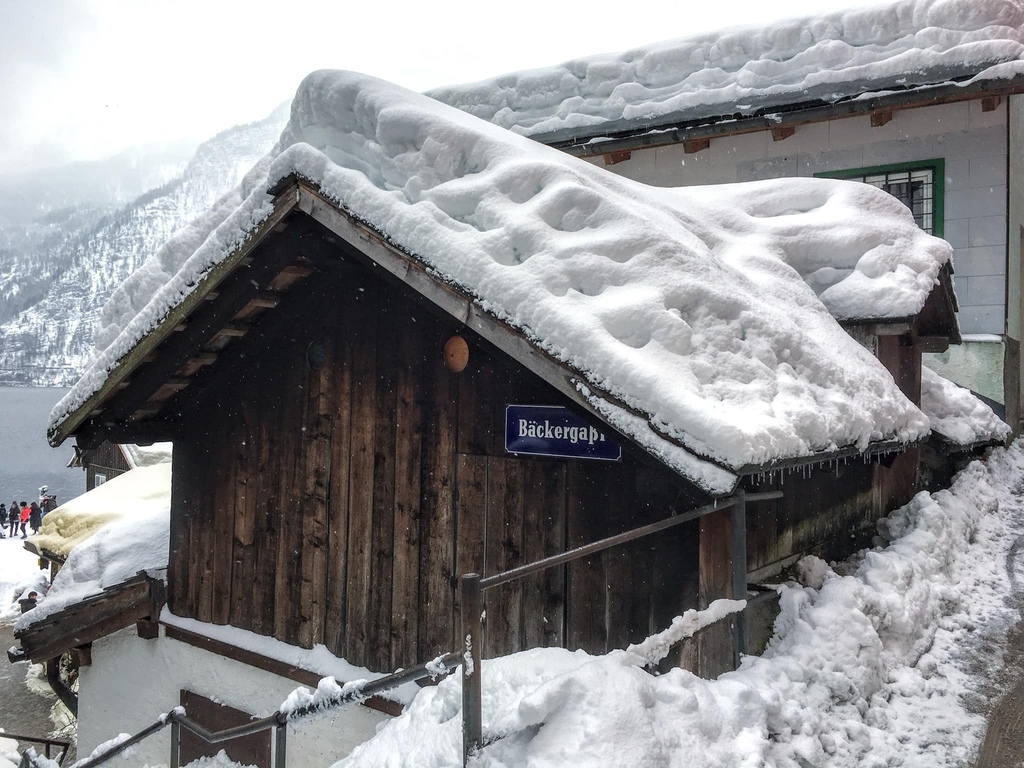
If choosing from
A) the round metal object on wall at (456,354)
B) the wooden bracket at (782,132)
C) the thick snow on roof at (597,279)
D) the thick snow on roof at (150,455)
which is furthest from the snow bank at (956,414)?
the thick snow on roof at (150,455)

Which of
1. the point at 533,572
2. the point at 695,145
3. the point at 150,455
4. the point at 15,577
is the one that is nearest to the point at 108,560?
the point at 533,572

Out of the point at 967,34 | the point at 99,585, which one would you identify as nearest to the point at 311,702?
the point at 99,585

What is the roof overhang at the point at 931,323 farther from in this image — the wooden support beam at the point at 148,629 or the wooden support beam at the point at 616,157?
the wooden support beam at the point at 148,629

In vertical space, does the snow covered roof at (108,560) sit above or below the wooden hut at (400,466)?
below

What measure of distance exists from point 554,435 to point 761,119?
28.3 ft

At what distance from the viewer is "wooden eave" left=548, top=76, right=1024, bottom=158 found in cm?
1008

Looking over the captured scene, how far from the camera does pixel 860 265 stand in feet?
21.1

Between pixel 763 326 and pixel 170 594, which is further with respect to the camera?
pixel 170 594

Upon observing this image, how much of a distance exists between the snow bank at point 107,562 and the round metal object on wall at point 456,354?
393cm

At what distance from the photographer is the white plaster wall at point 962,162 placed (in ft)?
34.6

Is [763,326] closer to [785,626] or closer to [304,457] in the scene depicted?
[785,626]

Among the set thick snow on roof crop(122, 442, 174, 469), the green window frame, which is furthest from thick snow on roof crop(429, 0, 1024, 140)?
thick snow on roof crop(122, 442, 174, 469)

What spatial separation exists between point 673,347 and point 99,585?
20.3ft

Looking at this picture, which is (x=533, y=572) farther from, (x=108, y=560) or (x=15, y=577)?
(x=15, y=577)
